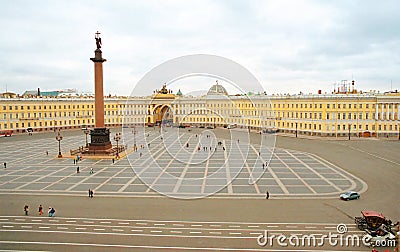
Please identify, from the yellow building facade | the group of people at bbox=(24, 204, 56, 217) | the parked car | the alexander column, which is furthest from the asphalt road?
the yellow building facade

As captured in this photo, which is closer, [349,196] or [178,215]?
[178,215]

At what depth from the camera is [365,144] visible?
55969 millimetres

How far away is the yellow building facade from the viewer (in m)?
65.7

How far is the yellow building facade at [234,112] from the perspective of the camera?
6569 cm

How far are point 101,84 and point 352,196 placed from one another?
1404 inches

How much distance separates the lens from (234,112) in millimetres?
90062

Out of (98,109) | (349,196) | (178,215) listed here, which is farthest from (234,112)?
(178,215)

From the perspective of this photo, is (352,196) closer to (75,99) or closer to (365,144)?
(365,144)

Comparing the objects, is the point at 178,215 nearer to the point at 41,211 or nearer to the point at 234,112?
the point at 41,211

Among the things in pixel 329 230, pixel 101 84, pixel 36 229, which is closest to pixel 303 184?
pixel 329 230

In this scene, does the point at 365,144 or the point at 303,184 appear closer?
the point at 303,184

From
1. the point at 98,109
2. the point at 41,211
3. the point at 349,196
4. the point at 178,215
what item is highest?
the point at 98,109

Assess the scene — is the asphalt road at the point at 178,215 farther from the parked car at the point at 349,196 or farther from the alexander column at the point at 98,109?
the alexander column at the point at 98,109

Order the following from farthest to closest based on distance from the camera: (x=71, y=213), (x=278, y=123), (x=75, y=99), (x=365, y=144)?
→ (x=75, y=99) < (x=278, y=123) < (x=365, y=144) < (x=71, y=213)
